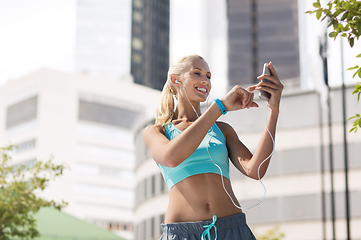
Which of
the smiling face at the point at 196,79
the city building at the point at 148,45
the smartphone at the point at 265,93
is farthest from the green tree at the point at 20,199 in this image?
the city building at the point at 148,45

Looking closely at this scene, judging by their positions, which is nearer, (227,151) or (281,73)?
(227,151)

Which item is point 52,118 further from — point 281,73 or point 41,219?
point 41,219

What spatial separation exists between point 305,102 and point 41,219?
28161mm

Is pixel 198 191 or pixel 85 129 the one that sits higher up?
pixel 85 129

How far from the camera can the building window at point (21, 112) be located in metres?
89.9

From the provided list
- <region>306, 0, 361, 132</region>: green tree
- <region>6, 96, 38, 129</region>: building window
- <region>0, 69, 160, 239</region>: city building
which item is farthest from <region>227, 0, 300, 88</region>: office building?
<region>306, 0, 361, 132</region>: green tree

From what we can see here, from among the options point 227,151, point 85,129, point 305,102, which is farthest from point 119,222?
point 227,151

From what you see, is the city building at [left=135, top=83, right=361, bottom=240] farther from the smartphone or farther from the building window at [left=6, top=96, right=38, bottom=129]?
the building window at [left=6, top=96, right=38, bottom=129]

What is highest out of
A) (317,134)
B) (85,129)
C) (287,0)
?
(287,0)

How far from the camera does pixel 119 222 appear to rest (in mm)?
92375

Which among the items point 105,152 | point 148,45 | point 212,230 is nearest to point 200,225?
point 212,230

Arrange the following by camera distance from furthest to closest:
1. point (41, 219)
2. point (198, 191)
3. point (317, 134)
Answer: point (317, 134) → point (41, 219) → point (198, 191)

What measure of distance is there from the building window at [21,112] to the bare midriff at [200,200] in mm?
89668

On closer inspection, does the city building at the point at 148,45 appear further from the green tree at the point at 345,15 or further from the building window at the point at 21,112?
the green tree at the point at 345,15
